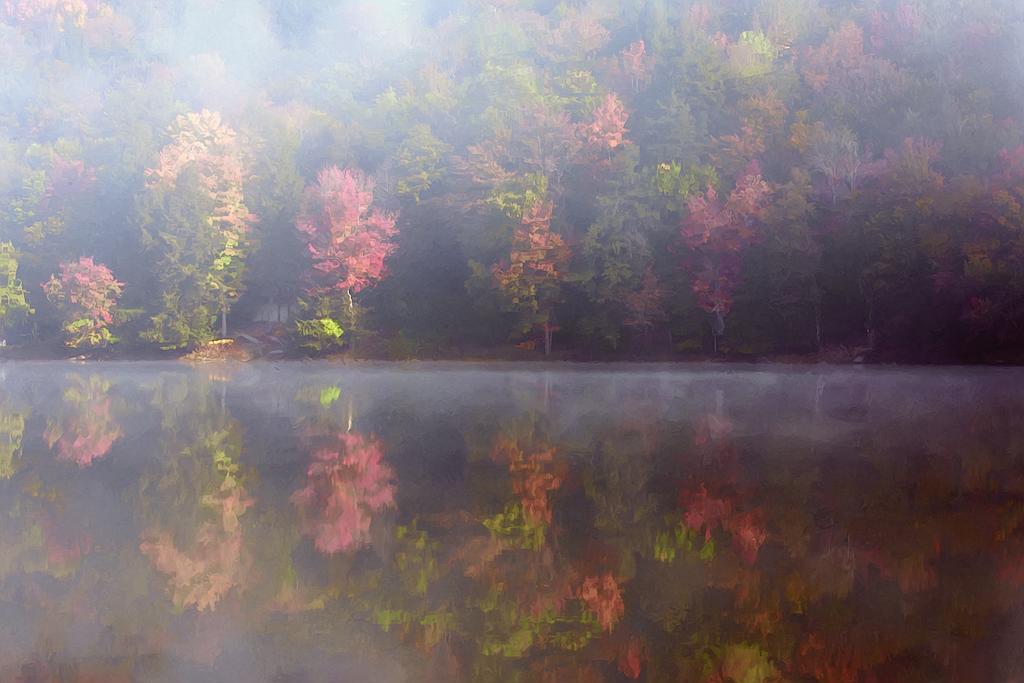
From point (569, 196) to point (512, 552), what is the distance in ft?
87.5

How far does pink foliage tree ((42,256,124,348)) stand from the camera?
98.1 ft

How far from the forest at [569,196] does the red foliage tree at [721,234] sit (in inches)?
2.6

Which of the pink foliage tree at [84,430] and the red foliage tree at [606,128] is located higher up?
the red foliage tree at [606,128]

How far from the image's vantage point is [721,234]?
2723cm

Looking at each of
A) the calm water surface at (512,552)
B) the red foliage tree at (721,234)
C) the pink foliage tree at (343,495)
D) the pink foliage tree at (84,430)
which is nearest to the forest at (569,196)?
the red foliage tree at (721,234)

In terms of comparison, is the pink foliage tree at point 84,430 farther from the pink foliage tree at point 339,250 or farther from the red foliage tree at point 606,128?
the red foliage tree at point 606,128

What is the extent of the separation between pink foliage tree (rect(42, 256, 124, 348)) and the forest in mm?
84

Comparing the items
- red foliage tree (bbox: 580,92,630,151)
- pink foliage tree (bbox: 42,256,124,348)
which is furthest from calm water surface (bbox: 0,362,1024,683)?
pink foliage tree (bbox: 42,256,124,348)

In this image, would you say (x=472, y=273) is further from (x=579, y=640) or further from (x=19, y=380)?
(x=579, y=640)

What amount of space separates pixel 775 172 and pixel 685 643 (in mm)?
28307

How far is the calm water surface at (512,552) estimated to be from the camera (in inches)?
135

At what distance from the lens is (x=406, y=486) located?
6.70 metres

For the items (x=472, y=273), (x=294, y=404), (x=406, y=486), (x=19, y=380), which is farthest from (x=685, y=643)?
(x=472, y=273)

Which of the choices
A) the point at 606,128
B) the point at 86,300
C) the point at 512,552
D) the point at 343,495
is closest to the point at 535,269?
the point at 606,128
